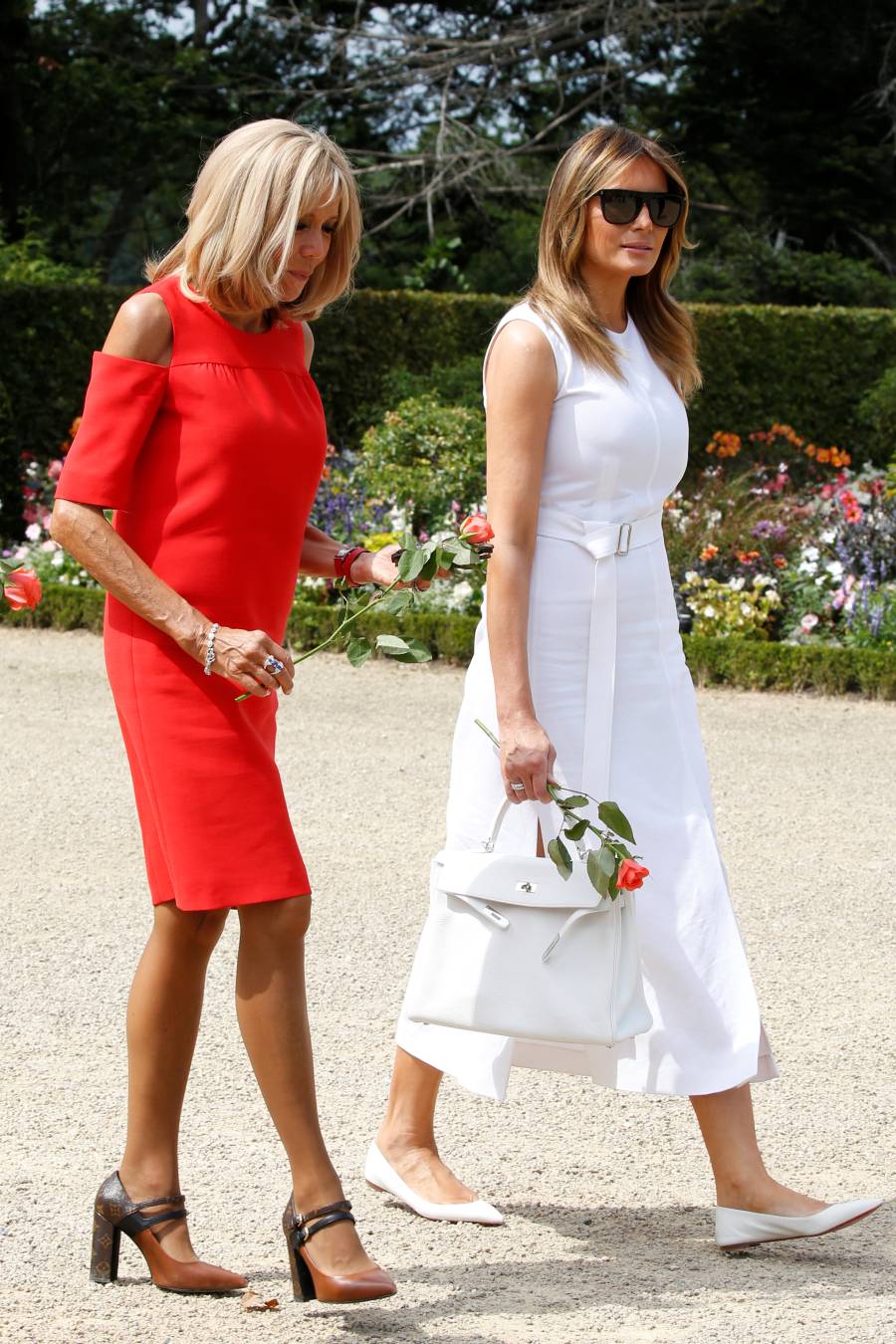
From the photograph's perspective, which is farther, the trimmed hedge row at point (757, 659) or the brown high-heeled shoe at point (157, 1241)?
the trimmed hedge row at point (757, 659)

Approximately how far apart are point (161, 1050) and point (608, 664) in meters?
0.89

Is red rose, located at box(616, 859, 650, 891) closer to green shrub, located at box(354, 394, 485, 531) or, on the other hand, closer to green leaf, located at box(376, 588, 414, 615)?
green leaf, located at box(376, 588, 414, 615)

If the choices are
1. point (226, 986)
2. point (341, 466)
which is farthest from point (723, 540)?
point (226, 986)

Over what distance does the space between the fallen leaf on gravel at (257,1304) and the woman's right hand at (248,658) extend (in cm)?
86

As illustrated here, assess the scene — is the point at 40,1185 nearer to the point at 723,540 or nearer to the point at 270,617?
the point at 270,617

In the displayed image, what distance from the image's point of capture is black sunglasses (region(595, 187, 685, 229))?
2652mm

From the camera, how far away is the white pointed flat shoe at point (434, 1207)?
8.93ft

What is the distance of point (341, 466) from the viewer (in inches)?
461

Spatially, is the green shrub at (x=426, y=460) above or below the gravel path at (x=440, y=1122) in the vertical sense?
above

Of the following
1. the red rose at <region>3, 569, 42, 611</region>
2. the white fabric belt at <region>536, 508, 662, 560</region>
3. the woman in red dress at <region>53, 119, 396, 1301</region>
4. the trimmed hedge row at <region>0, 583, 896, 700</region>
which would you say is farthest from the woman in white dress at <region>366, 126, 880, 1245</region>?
the trimmed hedge row at <region>0, 583, 896, 700</region>

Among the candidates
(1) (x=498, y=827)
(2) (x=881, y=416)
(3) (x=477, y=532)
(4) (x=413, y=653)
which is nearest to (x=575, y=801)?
(1) (x=498, y=827)

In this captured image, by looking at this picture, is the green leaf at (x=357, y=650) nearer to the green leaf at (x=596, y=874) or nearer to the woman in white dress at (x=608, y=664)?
the woman in white dress at (x=608, y=664)

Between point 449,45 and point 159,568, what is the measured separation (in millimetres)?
16507

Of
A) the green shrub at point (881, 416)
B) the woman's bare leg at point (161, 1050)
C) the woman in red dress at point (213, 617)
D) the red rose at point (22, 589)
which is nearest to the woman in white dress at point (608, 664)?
the woman in red dress at point (213, 617)
